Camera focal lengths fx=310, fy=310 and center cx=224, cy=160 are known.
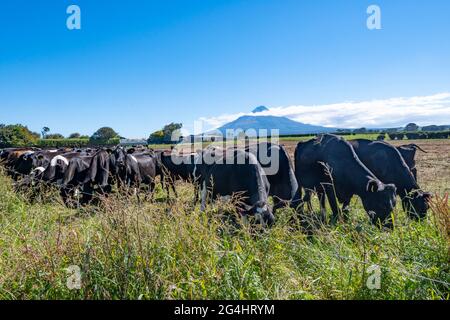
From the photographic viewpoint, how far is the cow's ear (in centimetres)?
553

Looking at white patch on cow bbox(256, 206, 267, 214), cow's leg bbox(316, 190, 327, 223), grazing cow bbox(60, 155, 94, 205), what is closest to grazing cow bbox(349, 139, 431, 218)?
cow's leg bbox(316, 190, 327, 223)

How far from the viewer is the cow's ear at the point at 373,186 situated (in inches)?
218

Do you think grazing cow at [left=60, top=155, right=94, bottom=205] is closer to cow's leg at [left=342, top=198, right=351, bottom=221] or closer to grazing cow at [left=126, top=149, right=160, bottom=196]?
grazing cow at [left=126, top=149, right=160, bottom=196]

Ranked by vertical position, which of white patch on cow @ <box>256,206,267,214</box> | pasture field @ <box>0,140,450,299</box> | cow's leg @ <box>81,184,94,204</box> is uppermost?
white patch on cow @ <box>256,206,267,214</box>

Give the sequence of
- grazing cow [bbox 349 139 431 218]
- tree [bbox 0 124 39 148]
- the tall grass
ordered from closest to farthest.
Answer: the tall grass → grazing cow [bbox 349 139 431 218] → tree [bbox 0 124 39 148]

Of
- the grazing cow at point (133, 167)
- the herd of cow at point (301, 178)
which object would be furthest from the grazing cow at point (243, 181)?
the grazing cow at point (133, 167)

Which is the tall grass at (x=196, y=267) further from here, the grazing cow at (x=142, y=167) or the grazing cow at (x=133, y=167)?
the grazing cow at (x=142, y=167)

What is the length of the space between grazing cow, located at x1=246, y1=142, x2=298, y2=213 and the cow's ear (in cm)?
161

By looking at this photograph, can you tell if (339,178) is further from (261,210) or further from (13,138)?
(13,138)

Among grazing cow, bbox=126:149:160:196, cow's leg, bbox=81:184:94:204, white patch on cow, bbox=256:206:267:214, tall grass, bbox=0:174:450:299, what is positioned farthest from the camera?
grazing cow, bbox=126:149:160:196

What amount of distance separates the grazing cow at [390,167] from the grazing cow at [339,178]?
38.2 inches

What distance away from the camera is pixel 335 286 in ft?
9.41

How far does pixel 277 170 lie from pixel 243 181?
1.43 meters
